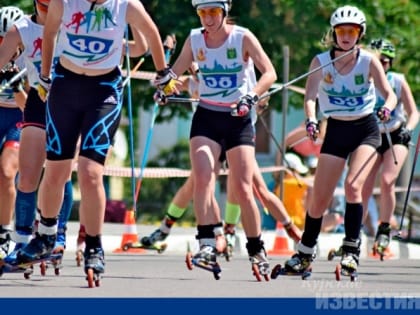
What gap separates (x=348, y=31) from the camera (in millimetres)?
13008

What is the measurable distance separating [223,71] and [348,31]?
1.10 m

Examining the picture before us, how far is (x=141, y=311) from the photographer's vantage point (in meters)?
8.44

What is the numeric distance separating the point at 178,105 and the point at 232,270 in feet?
40.1

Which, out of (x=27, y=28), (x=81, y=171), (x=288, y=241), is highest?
(x=27, y=28)

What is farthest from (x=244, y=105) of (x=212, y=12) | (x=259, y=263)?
(x=259, y=263)

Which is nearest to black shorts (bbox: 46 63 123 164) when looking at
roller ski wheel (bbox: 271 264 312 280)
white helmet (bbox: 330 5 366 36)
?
roller ski wheel (bbox: 271 264 312 280)

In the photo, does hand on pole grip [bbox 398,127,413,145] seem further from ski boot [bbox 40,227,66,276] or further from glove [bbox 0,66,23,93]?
glove [bbox 0,66,23,93]

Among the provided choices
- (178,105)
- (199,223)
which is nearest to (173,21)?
(178,105)

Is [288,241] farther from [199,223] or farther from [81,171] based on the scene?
[81,171]

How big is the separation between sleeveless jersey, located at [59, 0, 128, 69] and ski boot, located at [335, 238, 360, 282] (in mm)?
2820

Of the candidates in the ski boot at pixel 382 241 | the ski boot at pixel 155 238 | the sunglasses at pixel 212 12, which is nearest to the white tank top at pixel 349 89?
the sunglasses at pixel 212 12

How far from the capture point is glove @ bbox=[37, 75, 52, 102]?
37.1 feet

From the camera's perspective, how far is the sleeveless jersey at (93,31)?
35.6ft

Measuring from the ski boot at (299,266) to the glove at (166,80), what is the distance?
2062 millimetres
